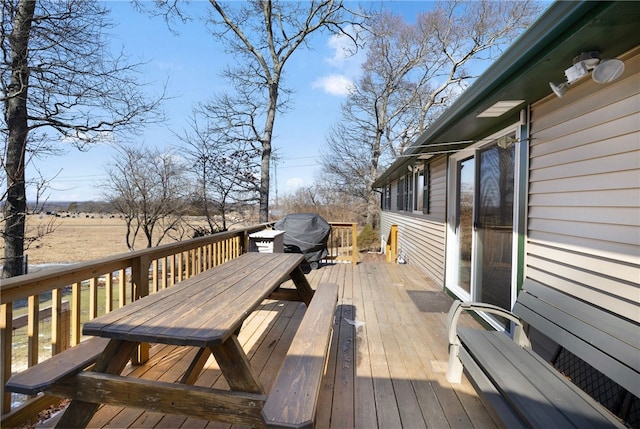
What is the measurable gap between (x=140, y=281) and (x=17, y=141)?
4.37 metres

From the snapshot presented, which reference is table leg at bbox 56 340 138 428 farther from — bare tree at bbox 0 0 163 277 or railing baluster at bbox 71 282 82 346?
bare tree at bbox 0 0 163 277

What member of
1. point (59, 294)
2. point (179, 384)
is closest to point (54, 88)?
point (59, 294)

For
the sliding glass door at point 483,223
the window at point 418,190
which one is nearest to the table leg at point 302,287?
the sliding glass door at point 483,223

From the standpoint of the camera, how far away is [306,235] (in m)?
6.03

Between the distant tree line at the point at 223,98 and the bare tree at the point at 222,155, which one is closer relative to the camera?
the distant tree line at the point at 223,98

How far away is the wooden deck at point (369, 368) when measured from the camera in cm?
186

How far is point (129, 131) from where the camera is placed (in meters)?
6.64

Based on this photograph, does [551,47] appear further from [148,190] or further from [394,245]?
[148,190]

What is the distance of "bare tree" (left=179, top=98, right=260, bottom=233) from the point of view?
9047 millimetres

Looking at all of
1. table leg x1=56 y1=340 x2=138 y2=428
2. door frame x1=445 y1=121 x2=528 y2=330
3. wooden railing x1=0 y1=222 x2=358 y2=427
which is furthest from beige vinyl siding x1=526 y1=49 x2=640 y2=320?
wooden railing x1=0 y1=222 x2=358 y2=427

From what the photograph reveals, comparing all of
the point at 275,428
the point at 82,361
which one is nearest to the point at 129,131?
the point at 82,361

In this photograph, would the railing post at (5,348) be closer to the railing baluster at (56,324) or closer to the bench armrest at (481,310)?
the railing baluster at (56,324)

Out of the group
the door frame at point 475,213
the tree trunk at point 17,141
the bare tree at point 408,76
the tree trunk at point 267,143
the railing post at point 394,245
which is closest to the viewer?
the door frame at point 475,213

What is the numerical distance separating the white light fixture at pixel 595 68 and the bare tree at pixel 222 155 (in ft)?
26.7
